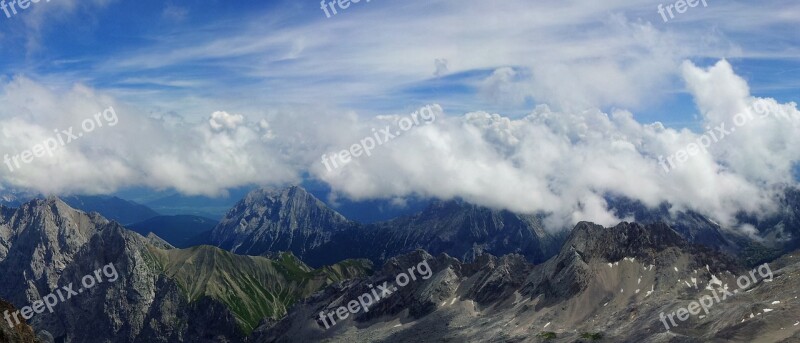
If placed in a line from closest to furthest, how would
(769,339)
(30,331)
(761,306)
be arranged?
(30,331) < (769,339) < (761,306)

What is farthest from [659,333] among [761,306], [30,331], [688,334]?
[30,331]

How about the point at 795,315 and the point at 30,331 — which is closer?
the point at 30,331

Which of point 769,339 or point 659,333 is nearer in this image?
point 769,339

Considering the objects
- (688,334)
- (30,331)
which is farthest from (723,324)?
(30,331)

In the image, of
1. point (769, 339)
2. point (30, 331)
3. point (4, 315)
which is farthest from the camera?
point (769, 339)

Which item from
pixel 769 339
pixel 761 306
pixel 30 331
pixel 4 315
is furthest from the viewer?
pixel 761 306

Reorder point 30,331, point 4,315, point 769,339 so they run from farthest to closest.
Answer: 1. point 769,339
2. point 30,331
3. point 4,315

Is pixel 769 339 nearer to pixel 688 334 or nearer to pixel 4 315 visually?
pixel 688 334

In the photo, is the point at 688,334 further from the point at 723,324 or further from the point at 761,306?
the point at 761,306

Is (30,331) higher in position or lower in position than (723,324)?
higher
